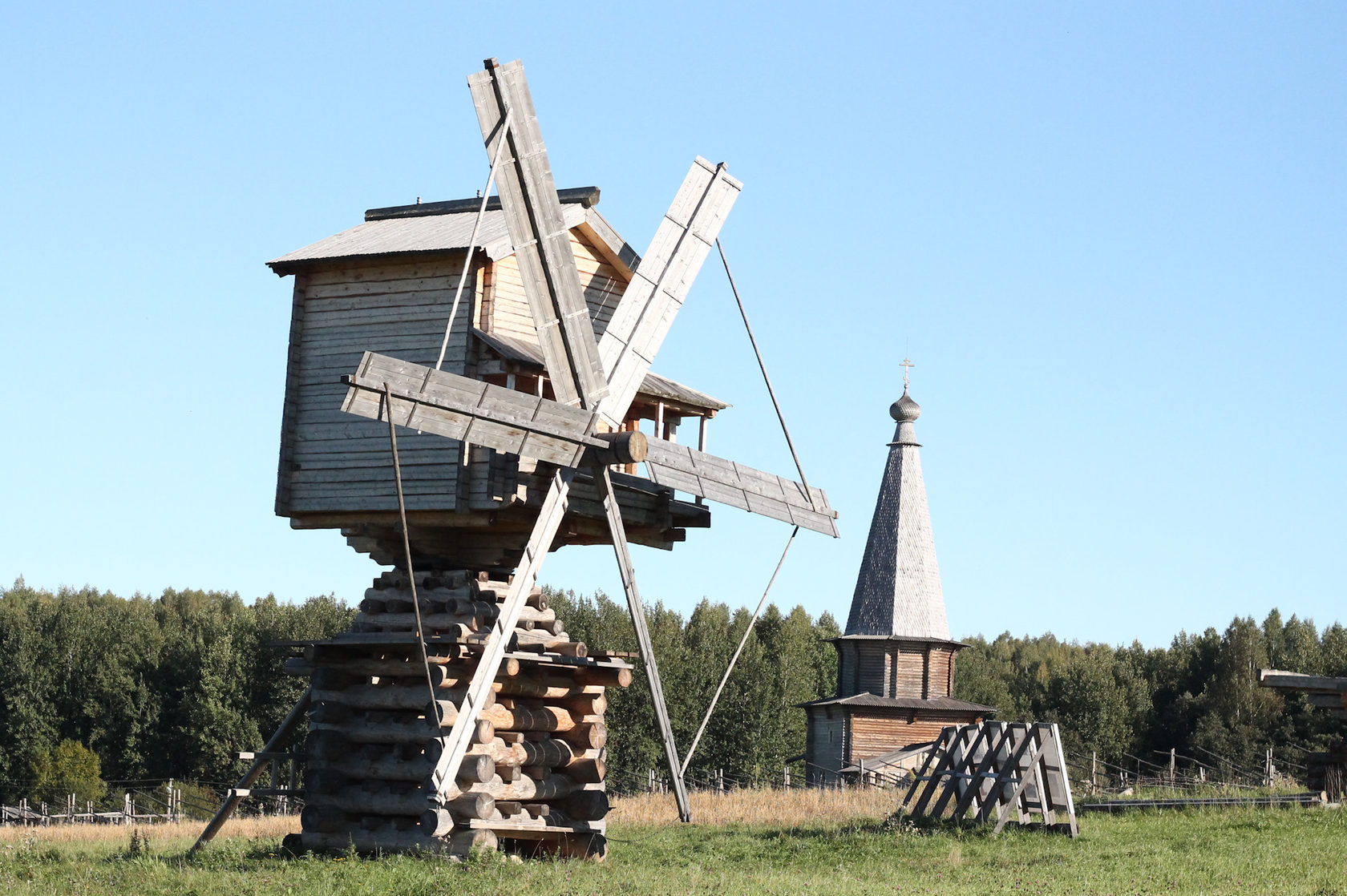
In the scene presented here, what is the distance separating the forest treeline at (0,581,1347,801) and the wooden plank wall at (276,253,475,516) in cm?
3164

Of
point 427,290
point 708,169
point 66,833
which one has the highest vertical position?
point 708,169

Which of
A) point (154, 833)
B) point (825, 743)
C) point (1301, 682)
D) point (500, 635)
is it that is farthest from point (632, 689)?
point (500, 635)

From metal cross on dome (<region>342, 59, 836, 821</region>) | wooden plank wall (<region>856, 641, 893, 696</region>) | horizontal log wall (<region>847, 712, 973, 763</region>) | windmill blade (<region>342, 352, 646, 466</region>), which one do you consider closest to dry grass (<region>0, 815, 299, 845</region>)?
metal cross on dome (<region>342, 59, 836, 821</region>)

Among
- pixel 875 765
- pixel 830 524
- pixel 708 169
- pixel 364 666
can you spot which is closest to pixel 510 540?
pixel 364 666

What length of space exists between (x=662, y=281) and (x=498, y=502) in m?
3.48

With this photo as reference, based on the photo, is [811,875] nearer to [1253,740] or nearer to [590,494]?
[590,494]

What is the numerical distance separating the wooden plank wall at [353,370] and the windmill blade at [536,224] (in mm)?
1004

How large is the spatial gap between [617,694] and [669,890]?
4231 centimetres

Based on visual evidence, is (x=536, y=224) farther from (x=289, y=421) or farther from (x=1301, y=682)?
(x=1301, y=682)

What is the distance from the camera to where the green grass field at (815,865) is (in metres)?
14.0

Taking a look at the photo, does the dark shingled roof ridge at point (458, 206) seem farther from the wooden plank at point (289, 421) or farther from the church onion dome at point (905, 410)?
the church onion dome at point (905, 410)

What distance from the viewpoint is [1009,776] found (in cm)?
2005

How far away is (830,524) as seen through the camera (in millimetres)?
19297

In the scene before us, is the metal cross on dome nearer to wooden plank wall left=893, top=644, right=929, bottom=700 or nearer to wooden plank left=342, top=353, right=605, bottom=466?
wooden plank left=342, top=353, right=605, bottom=466
